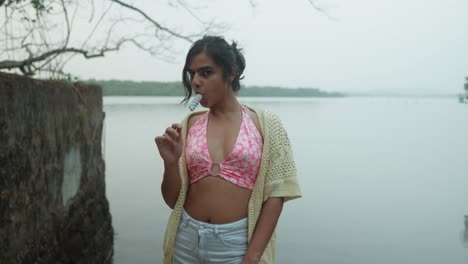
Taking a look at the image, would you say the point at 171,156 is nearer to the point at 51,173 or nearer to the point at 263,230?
the point at 263,230

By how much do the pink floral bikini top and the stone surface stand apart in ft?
4.71

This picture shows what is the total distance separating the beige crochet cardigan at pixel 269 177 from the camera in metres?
1.85

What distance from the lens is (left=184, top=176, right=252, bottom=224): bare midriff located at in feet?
6.04

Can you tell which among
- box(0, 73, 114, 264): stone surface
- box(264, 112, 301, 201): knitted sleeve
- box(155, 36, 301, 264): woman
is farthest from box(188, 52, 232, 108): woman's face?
box(0, 73, 114, 264): stone surface

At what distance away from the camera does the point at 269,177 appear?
6.13 ft

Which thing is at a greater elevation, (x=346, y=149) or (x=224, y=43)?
(x=224, y=43)

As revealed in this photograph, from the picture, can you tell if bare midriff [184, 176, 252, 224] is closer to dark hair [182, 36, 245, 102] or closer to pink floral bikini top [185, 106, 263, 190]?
pink floral bikini top [185, 106, 263, 190]

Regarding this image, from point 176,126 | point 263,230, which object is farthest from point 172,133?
point 263,230

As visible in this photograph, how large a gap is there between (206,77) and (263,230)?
60cm

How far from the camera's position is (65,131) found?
4.30 metres

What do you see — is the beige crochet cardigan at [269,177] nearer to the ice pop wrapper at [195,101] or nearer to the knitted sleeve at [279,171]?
the knitted sleeve at [279,171]

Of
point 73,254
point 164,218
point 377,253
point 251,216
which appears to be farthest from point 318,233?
point 251,216

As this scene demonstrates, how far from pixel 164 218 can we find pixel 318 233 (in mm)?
3323

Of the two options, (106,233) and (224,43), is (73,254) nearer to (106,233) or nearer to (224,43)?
(106,233)
